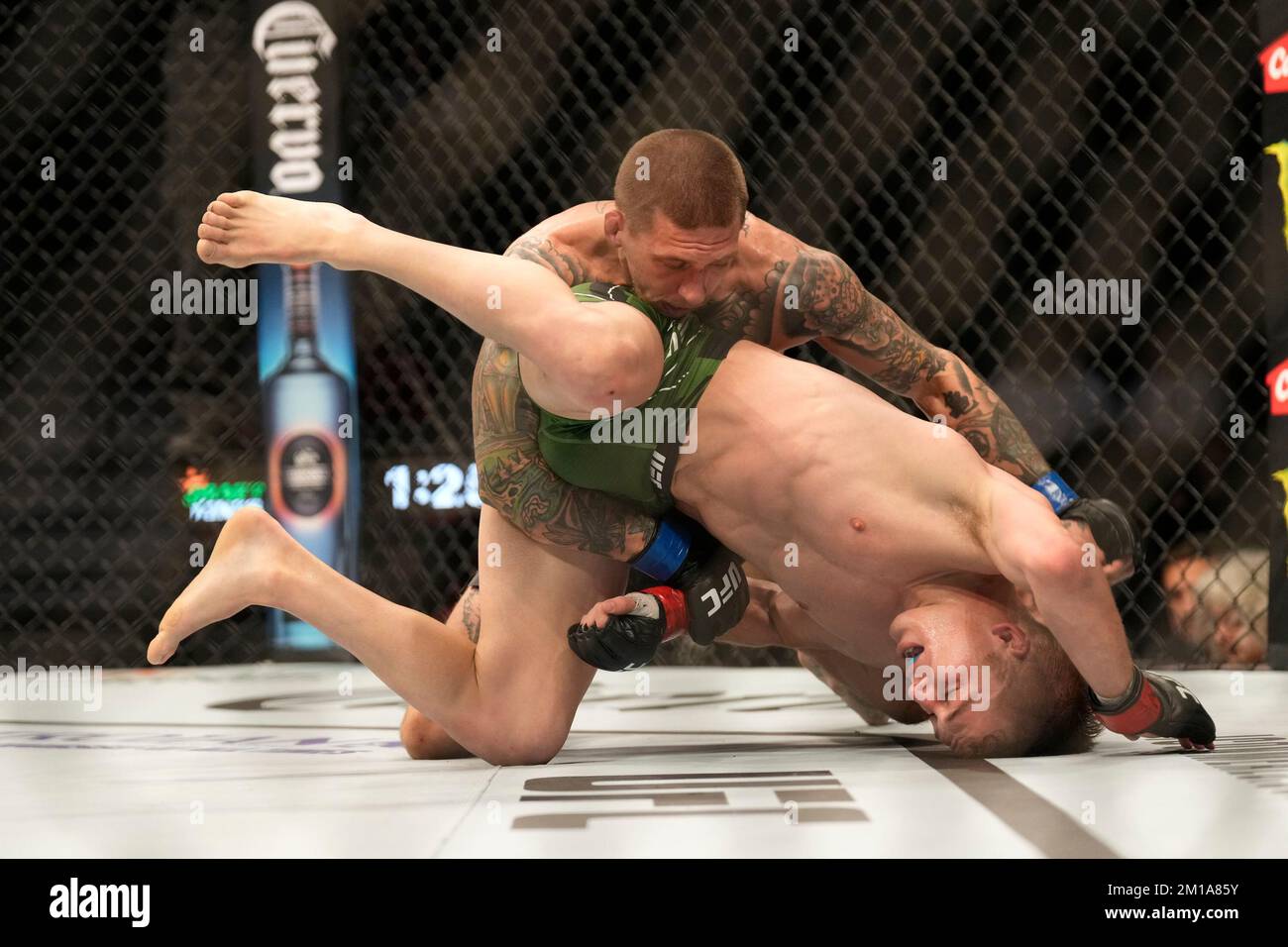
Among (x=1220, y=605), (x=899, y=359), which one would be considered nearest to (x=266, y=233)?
(x=899, y=359)

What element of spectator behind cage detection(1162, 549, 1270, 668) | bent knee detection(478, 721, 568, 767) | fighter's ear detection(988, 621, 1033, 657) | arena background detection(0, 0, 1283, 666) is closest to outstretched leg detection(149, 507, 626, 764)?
bent knee detection(478, 721, 568, 767)

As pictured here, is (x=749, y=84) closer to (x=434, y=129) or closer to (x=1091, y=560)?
(x=434, y=129)

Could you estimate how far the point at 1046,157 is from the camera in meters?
3.30

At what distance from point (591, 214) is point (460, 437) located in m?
2.07

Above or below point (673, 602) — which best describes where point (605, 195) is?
above

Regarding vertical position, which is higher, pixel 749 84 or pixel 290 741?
pixel 749 84

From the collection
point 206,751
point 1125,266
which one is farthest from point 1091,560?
point 1125,266

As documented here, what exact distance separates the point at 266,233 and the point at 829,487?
2.22 feet

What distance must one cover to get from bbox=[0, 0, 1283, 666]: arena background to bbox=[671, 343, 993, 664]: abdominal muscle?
164 centimetres

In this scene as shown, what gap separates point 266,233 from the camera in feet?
4.19

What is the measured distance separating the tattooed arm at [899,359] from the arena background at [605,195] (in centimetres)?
143

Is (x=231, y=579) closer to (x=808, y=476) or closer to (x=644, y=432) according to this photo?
(x=644, y=432)

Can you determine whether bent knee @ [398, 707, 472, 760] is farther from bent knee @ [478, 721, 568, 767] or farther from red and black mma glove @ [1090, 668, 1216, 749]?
red and black mma glove @ [1090, 668, 1216, 749]

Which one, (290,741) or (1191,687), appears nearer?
(290,741)
